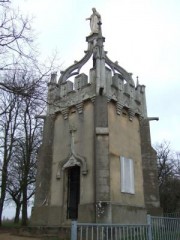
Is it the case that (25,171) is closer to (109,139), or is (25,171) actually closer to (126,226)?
(109,139)

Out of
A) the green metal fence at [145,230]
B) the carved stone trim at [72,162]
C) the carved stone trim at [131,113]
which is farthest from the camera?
the carved stone trim at [131,113]

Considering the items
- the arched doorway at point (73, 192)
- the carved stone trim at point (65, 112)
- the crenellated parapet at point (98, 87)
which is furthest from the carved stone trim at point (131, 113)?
the arched doorway at point (73, 192)

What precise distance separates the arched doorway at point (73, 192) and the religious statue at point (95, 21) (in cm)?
804

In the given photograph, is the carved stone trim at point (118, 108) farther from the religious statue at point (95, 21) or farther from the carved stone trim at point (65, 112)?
the religious statue at point (95, 21)

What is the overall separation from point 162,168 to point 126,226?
2082 cm

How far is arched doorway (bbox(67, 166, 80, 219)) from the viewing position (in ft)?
42.4

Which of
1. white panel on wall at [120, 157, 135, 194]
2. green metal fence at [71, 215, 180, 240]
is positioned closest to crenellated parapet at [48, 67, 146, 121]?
white panel on wall at [120, 157, 135, 194]

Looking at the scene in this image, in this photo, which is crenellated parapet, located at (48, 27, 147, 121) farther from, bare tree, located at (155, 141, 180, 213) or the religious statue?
bare tree, located at (155, 141, 180, 213)

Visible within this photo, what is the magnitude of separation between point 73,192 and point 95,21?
9.84 m

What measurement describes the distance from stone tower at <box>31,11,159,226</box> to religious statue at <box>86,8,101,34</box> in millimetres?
895

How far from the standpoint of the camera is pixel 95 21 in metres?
17.1

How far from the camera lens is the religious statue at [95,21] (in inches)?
657

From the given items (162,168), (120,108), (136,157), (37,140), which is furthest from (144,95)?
(162,168)

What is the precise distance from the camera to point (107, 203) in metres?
11.5
